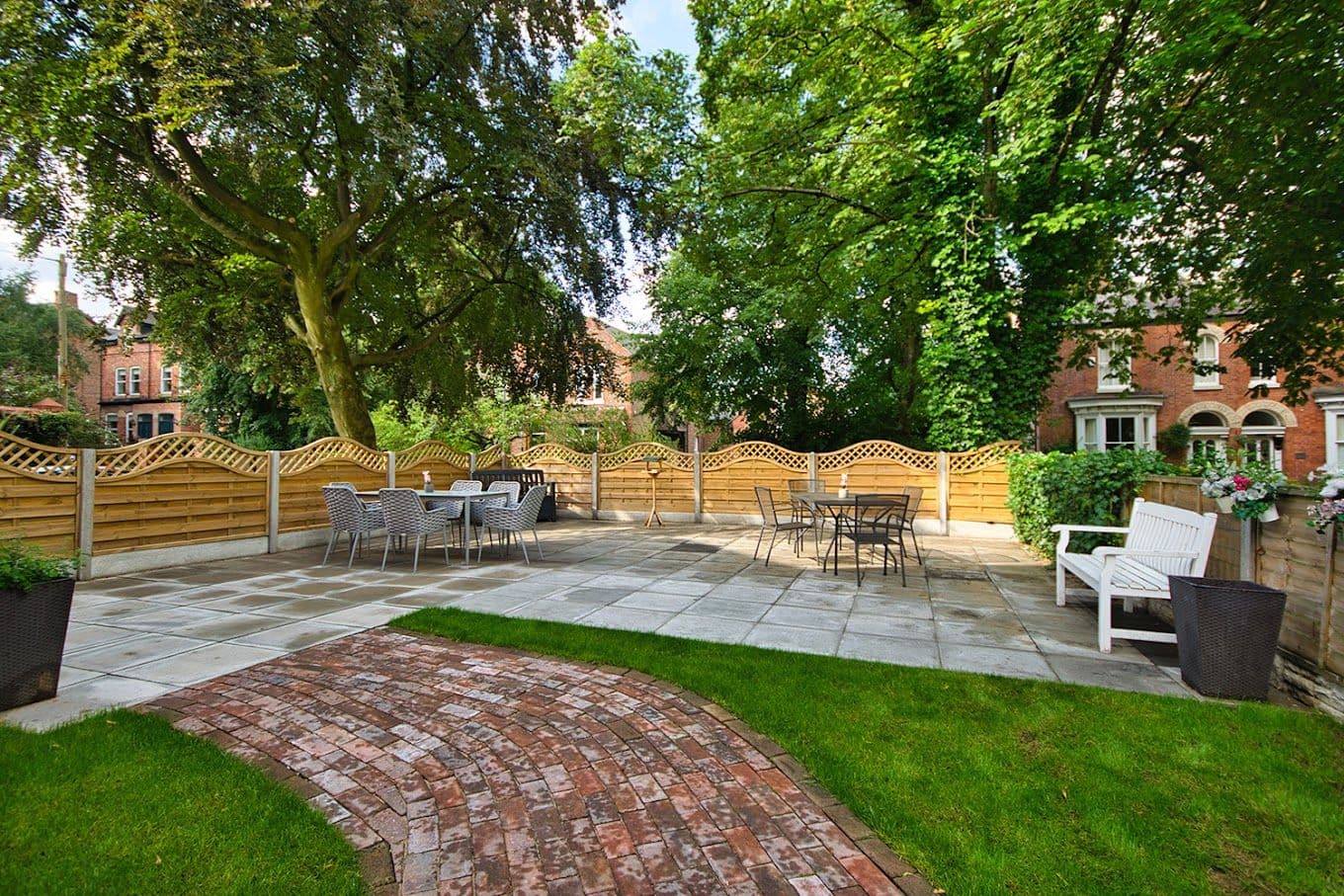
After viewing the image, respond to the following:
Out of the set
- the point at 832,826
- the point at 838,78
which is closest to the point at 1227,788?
the point at 832,826

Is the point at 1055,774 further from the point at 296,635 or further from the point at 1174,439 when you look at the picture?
the point at 1174,439

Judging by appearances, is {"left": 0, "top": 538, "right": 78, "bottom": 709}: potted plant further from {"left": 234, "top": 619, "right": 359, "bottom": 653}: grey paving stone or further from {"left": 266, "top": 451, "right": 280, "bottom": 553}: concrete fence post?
{"left": 266, "top": 451, "right": 280, "bottom": 553}: concrete fence post

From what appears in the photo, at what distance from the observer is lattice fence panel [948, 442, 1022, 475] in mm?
10445

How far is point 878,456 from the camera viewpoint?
11.4 m

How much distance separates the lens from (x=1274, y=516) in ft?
11.6

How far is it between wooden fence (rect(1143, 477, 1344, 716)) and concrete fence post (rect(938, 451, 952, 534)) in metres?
6.74

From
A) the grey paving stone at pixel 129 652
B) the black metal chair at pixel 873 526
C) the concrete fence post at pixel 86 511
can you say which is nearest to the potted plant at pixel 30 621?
the grey paving stone at pixel 129 652

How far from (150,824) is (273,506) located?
736cm

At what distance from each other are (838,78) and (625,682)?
11352mm

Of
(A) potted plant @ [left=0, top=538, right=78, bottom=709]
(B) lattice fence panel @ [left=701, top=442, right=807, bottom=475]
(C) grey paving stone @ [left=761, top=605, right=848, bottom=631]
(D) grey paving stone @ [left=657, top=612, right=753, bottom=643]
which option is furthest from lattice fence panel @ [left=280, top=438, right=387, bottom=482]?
(C) grey paving stone @ [left=761, top=605, right=848, bottom=631]

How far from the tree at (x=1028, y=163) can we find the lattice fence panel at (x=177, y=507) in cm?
892

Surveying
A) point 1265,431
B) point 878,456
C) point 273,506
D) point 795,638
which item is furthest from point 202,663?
point 1265,431

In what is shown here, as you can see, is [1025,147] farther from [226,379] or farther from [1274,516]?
[226,379]

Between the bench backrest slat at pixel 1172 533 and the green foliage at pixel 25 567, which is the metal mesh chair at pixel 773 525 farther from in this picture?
the green foliage at pixel 25 567
